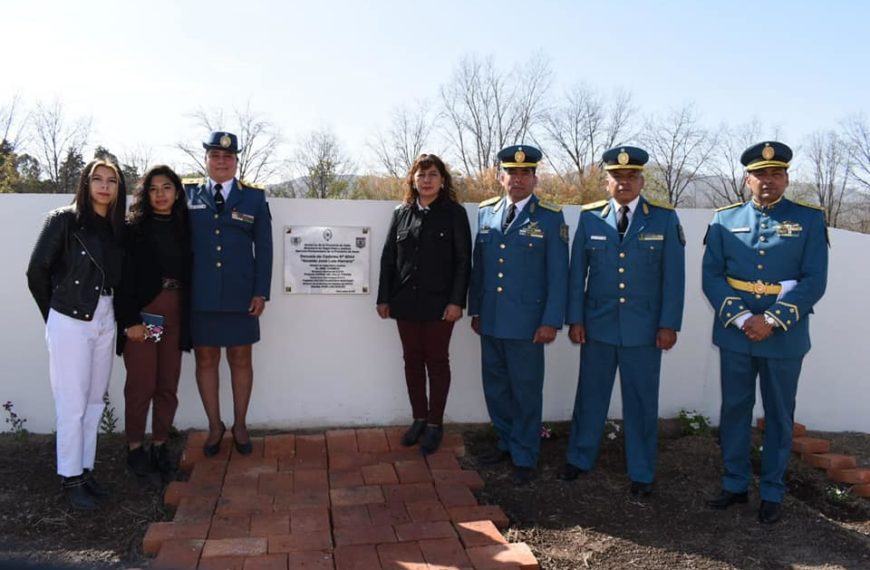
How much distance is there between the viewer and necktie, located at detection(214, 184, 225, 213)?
3.67m

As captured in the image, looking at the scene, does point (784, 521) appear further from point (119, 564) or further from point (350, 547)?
point (119, 564)

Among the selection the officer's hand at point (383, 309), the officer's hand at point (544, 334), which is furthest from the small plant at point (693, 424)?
the officer's hand at point (383, 309)

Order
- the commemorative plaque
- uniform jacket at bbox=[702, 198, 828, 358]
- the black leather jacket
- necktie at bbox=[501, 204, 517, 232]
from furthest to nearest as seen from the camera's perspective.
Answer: the commemorative plaque
necktie at bbox=[501, 204, 517, 232]
uniform jacket at bbox=[702, 198, 828, 358]
the black leather jacket

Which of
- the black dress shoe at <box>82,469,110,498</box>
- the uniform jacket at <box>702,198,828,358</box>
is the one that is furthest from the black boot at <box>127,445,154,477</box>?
the uniform jacket at <box>702,198,828,358</box>

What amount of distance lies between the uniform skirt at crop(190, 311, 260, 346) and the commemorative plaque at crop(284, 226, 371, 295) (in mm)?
527

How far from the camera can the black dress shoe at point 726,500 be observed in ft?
11.4

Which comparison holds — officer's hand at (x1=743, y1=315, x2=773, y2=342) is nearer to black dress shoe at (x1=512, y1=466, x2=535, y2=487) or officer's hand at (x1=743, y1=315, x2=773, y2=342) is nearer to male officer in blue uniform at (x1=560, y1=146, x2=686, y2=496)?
male officer in blue uniform at (x1=560, y1=146, x2=686, y2=496)

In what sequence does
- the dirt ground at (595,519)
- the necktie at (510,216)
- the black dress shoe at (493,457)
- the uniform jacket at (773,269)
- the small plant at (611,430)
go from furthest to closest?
the small plant at (611,430)
the black dress shoe at (493,457)
the necktie at (510,216)
the uniform jacket at (773,269)
the dirt ground at (595,519)

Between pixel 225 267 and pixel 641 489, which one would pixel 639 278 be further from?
pixel 225 267

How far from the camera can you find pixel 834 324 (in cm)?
469

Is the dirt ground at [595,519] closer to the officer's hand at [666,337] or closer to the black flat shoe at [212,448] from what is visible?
the black flat shoe at [212,448]

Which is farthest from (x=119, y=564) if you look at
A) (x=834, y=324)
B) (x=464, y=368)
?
(x=834, y=324)

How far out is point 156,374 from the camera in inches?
141

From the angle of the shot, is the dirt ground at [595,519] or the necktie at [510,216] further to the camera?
the necktie at [510,216]
